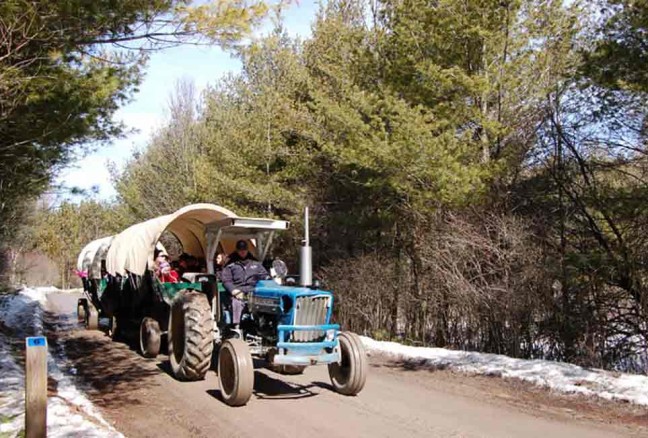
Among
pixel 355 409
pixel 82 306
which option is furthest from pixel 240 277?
pixel 82 306

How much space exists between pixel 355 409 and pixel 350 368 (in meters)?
0.76

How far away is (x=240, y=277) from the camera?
9.94 meters

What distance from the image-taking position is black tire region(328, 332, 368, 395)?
8641mm

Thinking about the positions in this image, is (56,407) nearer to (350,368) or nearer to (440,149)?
(350,368)

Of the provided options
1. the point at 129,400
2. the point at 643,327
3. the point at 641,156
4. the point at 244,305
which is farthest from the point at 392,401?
the point at 641,156

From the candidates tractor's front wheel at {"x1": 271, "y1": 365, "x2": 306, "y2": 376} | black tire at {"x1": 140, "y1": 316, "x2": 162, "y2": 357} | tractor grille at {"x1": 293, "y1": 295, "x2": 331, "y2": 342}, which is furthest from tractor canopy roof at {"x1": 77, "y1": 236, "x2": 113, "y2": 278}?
tractor grille at {"x1": 293, "y1": 295, "x2": 331, "y2": 342}

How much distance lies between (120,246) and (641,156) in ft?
33.4

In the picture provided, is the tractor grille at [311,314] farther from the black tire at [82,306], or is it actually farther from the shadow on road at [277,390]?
the black tire at [82,306]

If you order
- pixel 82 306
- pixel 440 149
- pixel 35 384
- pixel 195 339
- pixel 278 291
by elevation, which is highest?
pixel 440 149

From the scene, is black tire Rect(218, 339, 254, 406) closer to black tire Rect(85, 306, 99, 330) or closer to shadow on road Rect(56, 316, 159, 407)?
shadow on road Rect(56, 316, 159, 407)

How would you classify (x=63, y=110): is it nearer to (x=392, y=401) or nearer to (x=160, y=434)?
(x=160, y=434)

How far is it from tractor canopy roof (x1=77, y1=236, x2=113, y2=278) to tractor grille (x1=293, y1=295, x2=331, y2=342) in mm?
9446

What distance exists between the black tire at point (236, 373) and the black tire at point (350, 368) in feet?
4.45

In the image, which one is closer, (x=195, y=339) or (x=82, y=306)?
(x=195, y=339)
